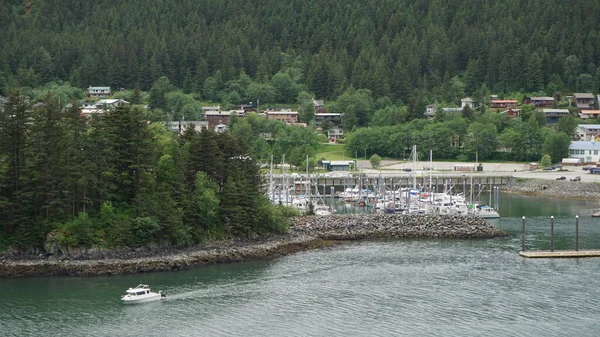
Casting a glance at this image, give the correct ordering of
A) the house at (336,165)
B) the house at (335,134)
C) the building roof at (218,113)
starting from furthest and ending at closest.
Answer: the building roof at (218,113) → the house at (335,134) → the house at (336,165)

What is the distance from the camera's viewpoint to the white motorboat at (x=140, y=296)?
37.5m

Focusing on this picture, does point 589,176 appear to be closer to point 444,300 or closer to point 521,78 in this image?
point 521,78

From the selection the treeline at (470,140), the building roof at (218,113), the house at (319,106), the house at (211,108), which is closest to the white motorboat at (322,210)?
the treeline at (470,140)

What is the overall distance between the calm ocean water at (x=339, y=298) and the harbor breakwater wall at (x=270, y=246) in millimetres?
790

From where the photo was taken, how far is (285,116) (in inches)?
4144

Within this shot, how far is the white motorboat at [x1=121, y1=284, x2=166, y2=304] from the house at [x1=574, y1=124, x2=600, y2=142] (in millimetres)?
67043

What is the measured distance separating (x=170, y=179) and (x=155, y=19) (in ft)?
304

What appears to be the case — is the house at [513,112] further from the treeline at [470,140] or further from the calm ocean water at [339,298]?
the calm ocean water at [339,298]

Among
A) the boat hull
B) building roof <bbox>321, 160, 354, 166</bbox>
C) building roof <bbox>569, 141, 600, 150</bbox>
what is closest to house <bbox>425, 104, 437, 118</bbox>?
building roof <bbox>569, 141, 600, 150</bbox>

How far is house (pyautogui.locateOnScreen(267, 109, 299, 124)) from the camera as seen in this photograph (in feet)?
344

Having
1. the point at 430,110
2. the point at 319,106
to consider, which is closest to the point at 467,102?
the point at 430,110

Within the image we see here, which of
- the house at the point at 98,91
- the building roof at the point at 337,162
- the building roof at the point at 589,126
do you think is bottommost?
the building roof at the point at 337,162

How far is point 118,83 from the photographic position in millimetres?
113812

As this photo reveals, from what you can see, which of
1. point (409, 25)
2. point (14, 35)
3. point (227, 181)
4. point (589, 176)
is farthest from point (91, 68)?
point (227, 181)
